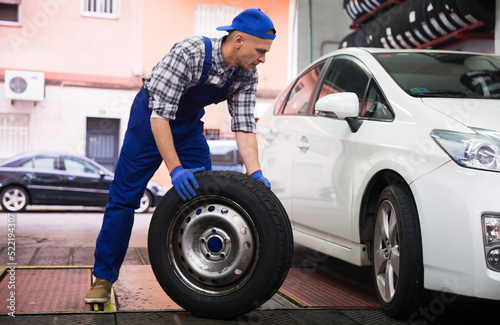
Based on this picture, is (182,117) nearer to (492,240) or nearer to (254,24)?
(254,24)

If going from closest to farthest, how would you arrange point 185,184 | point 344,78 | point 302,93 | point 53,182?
point 185,184 < point 344,78 < point 302,93 < point 53,182

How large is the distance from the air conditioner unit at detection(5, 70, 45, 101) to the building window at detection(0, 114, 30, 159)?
0.70 metres

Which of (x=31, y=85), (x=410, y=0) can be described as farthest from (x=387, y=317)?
(x=31, y=85)

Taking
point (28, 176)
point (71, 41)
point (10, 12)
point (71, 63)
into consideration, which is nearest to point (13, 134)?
point (71, 63)

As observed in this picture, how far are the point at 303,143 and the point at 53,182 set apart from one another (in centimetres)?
878

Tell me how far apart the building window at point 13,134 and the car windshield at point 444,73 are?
15.3 m

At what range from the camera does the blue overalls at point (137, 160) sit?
2.98m

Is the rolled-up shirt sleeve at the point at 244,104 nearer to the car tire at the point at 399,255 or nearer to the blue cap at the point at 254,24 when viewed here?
the blue cap at the point at 254,24

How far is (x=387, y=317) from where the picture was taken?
9.64ft

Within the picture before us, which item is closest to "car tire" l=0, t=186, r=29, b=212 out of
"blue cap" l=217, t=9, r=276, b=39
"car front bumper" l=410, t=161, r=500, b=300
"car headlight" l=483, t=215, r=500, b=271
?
A: "blue cap" l=217, t=9, r=276, b=39

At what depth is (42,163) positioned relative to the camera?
12047 millimetres

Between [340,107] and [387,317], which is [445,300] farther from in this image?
[340,107]

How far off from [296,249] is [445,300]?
7.63ft

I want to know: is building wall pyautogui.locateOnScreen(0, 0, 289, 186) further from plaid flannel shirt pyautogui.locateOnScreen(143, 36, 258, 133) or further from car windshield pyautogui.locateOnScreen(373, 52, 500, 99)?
plaid flannel shirt pyautogui.locateOnScreen(143, 36, 258, 133)
